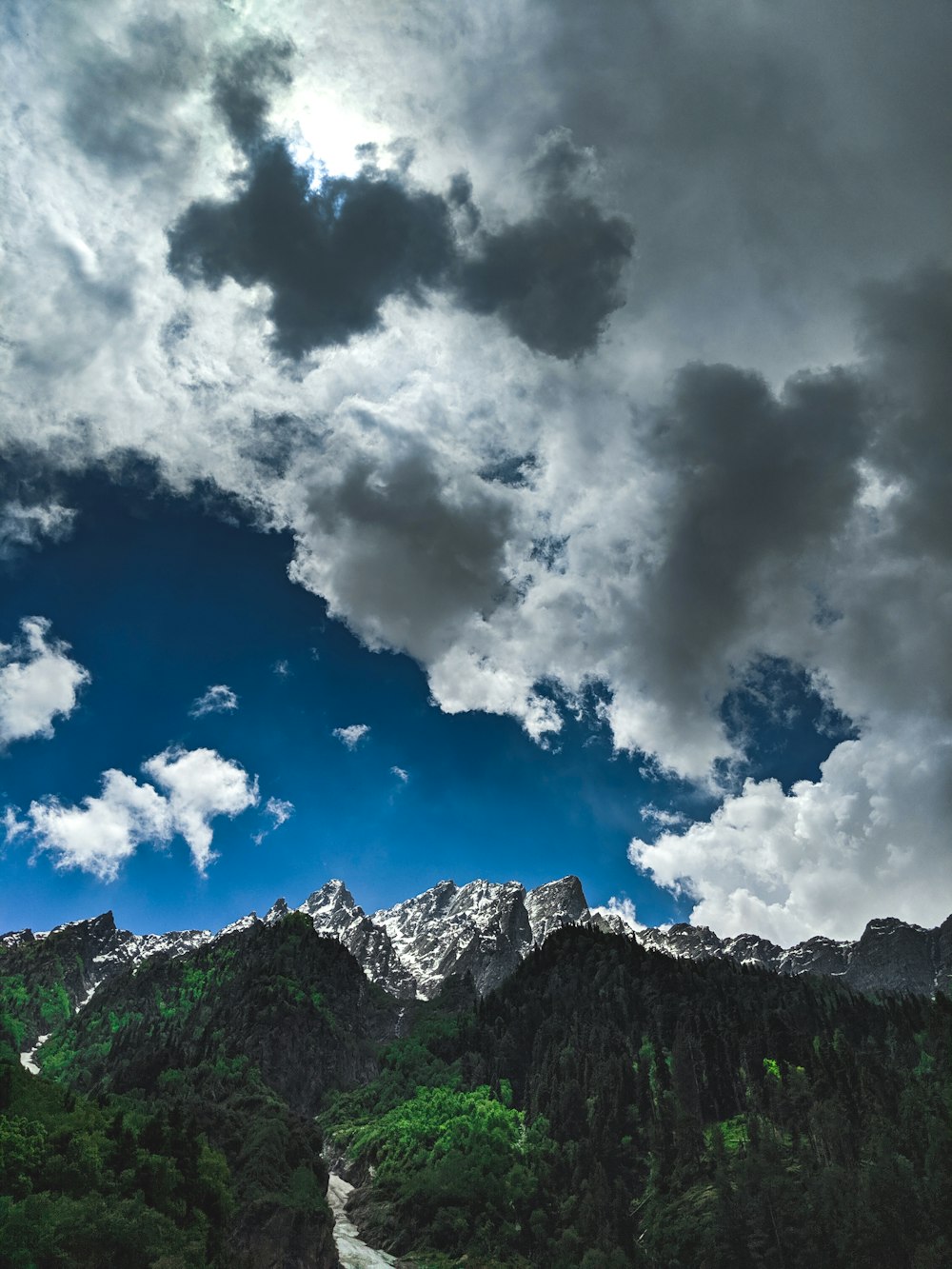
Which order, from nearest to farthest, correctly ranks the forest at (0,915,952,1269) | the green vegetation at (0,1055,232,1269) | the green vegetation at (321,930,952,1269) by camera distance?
the green vegetation at (0,1055,232,1269), the forest at (0,915,952,1269), the green vegetation at (321,930,952,1269)

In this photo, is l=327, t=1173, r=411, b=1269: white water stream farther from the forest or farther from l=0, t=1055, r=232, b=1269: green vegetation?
l=0, t=1055, r=232, b=1269: green vegetation

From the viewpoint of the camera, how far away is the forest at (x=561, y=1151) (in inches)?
2645

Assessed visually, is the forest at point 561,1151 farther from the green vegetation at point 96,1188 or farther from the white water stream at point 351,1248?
the white water stream at point 351,1248

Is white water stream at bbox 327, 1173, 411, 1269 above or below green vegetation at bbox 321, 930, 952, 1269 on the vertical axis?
below

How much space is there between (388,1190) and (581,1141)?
1577 inches

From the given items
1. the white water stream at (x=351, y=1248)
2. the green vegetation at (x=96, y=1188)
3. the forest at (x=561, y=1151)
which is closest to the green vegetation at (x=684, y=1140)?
the forest at (x=561, y=1151)

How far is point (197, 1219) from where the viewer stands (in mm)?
69688

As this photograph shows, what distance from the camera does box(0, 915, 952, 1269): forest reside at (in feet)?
220

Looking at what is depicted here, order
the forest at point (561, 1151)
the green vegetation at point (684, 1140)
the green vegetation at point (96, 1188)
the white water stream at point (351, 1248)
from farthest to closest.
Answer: the white water stream at point (351, 1248), the green vegetation at point (684, 1140), the forest at point (561, 1151), the green vegetation at point (96, 1188)

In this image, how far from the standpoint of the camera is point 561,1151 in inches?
5610

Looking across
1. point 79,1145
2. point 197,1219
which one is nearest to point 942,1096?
point 197,1219

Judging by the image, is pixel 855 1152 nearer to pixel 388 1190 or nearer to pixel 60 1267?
pixel 388 1190

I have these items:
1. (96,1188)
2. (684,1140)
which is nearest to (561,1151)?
(684,1140)

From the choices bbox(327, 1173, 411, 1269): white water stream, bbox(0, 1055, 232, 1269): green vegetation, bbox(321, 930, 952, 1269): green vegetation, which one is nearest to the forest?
bbox(0, 1055, 232, 1269): green vegetation
